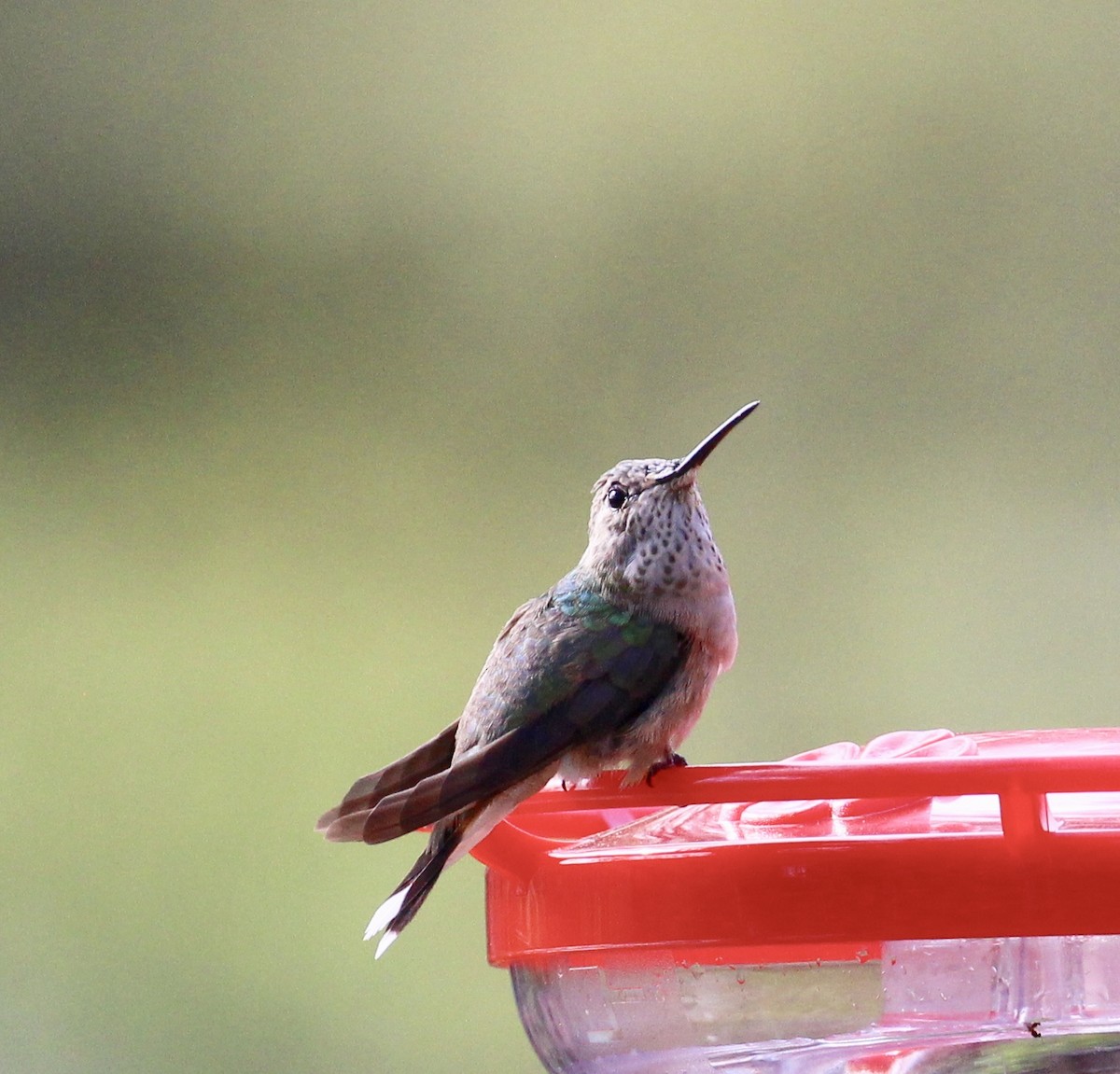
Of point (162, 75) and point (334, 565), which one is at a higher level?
point (162, 75)

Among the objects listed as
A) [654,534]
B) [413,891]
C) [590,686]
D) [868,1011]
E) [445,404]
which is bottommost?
[868,1011]

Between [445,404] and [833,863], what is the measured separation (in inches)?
158

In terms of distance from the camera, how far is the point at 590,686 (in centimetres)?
157

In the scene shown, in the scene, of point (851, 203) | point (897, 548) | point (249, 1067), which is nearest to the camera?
point (249, 1067)

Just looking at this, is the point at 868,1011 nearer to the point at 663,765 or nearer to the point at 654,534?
the point at 663,765

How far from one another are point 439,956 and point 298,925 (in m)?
0.42

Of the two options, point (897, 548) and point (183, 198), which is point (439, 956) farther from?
point (183, 198)

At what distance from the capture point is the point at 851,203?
16.6 ft

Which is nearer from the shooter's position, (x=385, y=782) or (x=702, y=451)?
(x=385, y=782)

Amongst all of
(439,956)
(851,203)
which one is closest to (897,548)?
(851,203)

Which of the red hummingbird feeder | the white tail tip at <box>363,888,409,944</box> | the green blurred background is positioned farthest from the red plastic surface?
the green blurred background

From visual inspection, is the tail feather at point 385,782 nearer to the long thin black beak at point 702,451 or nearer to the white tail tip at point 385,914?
the white tail tip at point 385,914

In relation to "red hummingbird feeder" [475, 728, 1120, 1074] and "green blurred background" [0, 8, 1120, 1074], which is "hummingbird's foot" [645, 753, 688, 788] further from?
"green blurred background" [0, 8, 1120, 1074]

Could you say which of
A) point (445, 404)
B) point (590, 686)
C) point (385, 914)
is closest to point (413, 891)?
point (385, 914)
